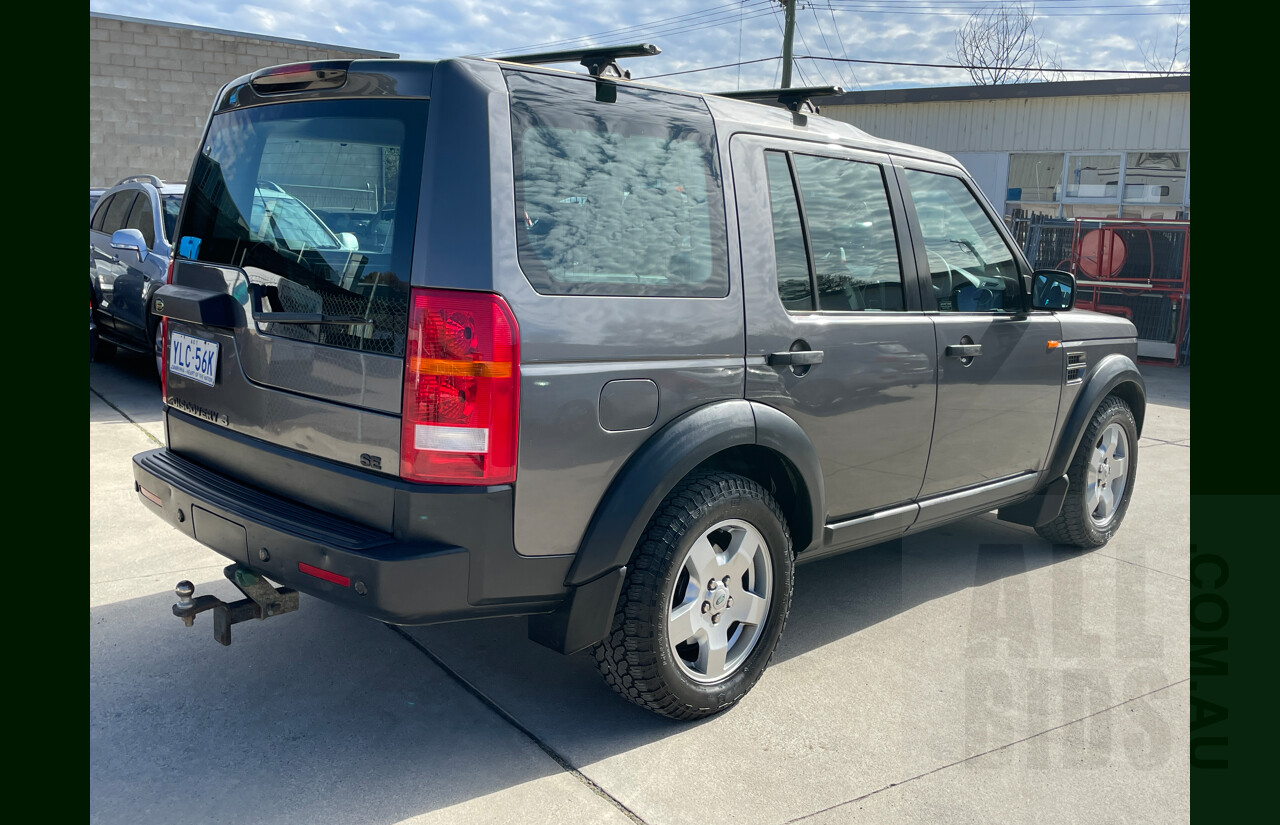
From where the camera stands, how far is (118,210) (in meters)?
9.67

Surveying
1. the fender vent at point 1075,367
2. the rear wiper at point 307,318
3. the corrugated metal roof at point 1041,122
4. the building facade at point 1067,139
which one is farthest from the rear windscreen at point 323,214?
the corrugated metal roof at point 1041,122

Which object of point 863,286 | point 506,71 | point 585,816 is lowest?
point 585,816

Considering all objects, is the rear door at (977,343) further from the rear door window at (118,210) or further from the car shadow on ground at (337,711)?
the rear door window at (118,210)

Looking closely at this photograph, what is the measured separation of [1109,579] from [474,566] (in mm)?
3503

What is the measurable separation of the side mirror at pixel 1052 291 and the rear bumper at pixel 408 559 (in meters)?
2.76

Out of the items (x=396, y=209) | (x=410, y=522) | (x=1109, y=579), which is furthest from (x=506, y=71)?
(x=1109, y=579)

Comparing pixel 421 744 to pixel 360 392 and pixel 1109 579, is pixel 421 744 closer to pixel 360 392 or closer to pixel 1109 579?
pixel 360 392

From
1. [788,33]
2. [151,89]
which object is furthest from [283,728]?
[788,33]

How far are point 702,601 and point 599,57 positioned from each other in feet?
5.76

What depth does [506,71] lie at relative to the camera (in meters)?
2.87

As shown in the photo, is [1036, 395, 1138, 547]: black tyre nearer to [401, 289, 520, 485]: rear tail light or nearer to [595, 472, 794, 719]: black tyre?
[595, 472, 794, 719]: black tyre

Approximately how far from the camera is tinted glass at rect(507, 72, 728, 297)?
2842 millimetres

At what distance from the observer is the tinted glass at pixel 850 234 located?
3658mm

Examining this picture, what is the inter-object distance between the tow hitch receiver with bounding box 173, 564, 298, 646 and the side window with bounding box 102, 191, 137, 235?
7418mm
